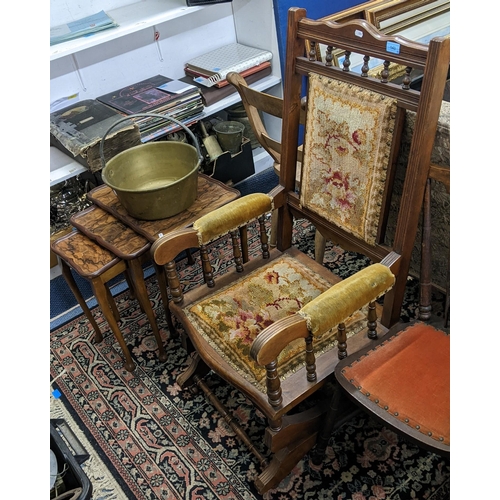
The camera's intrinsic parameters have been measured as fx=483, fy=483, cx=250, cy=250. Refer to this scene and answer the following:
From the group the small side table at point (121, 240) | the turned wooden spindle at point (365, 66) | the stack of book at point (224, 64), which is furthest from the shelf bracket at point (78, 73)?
the turned wooden spindle at point (365, 66)

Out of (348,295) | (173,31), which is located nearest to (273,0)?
(173,31)

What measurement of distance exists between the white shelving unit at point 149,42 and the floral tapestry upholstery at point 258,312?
1.12m

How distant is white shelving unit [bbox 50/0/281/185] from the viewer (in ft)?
7.51

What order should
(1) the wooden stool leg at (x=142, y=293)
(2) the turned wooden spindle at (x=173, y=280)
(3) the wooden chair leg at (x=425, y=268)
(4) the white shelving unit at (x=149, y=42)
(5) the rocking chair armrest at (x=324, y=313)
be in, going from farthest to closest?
(4) the white shelving unit at (x=149, y=42) < (1) the wooden stool leg at (x=142, y=293) < (2) the turned wooden spindle at (x=173, y=280) < (3) the wooden chair leg at (x=425, y=268) < (5) the rocking chair armrest at (x=324, y=313)

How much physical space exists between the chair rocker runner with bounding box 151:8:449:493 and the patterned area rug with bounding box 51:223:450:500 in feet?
0.34

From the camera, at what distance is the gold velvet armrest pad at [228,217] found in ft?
4.99

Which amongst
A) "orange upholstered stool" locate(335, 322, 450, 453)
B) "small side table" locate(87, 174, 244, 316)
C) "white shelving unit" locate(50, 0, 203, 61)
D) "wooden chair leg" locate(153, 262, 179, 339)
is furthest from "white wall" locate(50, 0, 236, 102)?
"orange upholstered stool" locate(335, 322, 450, 453)

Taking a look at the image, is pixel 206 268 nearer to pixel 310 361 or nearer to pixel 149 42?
pixel 310 361

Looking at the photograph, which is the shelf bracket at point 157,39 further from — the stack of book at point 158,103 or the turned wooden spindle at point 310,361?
→ the turned wooden spindle at point 310,361

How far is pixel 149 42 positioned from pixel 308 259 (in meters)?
1.63

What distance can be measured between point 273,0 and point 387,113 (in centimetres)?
160

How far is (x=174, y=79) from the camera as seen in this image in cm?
275

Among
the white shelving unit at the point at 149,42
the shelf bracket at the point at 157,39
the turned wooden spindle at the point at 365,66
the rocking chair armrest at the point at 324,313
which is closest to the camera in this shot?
the rocking chair armrest at the point at 324,313

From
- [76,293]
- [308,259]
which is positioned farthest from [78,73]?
[308,259]
